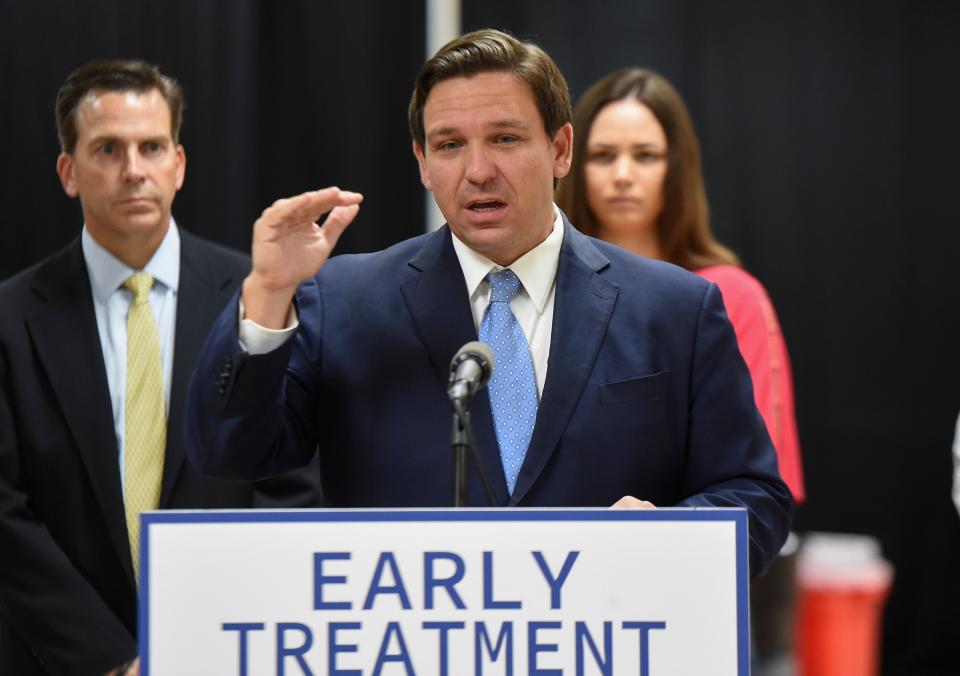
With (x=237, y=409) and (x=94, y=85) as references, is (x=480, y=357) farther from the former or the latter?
(x=94, y=85)

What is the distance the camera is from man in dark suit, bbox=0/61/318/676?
7.30 feet

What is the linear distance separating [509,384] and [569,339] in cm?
10

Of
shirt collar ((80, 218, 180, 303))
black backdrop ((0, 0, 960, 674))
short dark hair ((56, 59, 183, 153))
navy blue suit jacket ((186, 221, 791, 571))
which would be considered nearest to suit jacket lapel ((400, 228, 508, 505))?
navy blue suit jacket ((186, 221, 791, 571))

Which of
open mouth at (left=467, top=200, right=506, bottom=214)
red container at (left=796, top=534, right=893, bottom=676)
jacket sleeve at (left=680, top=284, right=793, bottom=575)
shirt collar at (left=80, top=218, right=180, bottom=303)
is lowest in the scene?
red container at (left=796, top=534, right=893, bottom=676)

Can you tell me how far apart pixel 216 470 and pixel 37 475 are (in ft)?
2.35

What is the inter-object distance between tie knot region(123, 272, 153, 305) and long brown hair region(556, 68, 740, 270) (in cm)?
88

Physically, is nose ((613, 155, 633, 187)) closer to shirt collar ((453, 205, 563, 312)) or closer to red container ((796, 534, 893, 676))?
shirt collar ((453, 205, 563, 312))

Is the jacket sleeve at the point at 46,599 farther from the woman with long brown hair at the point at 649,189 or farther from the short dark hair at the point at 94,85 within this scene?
the woman with long brown hair at the point at 649,189

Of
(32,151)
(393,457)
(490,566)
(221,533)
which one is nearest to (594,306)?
(393,457)

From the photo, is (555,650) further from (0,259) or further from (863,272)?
(863,272)

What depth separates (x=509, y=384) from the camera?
179 cm

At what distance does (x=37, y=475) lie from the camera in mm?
2293

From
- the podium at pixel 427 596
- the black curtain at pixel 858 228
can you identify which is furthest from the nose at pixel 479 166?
the black curtain at pixel 858 228

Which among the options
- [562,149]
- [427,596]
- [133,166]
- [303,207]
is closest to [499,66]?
[562,149]
